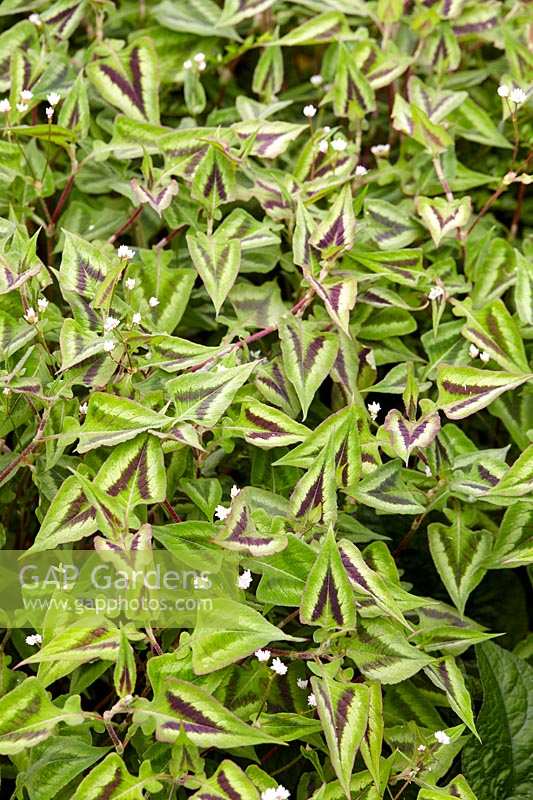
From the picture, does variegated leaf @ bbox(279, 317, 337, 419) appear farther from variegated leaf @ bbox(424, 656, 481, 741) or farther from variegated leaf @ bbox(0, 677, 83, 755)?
variegated leaf @ bbox(0, 677, 83, 755)

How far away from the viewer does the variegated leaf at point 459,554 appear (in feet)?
3.94

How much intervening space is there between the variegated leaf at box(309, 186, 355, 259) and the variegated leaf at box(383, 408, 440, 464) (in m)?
0.24

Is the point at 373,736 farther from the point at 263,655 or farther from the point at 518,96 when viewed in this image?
the point at 518,96

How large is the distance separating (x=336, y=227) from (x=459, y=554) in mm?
434

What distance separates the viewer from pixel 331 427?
3.70ft

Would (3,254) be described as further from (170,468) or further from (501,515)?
(501,515)

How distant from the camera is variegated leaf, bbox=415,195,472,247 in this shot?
4.58 feet

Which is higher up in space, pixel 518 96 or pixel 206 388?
pixel 518 96

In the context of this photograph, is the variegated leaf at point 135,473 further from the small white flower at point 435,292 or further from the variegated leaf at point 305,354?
the small white flower at point 435,292

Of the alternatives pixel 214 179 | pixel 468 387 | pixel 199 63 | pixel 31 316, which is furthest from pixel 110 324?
pixel 199 63

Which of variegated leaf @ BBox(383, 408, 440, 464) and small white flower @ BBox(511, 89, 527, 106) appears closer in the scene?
variegated leaf @ BBox(383, 408, 440, 464)

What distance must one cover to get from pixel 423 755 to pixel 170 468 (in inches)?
16.5

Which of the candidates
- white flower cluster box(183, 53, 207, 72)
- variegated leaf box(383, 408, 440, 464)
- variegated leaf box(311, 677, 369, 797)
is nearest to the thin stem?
white flower cluster box(183, 53, 207, 72)

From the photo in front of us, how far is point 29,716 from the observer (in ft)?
3.18
